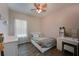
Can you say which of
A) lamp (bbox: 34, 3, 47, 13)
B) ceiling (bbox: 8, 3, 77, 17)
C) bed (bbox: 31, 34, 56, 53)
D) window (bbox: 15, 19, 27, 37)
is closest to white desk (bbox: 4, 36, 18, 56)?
window (bbox: 15, 19, 27, 37)

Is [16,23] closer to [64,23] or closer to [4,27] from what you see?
[4,27]

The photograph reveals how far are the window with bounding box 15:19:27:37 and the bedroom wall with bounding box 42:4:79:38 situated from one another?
32 centimetres

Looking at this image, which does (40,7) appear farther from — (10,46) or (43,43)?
(10,46)

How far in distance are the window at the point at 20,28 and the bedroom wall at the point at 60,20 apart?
32cm

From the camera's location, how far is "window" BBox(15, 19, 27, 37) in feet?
5.49

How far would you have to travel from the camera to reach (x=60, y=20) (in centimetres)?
165

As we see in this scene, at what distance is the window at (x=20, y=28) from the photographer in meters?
1.67

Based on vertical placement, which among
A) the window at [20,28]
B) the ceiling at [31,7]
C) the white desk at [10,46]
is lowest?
the white desk at [10,46]

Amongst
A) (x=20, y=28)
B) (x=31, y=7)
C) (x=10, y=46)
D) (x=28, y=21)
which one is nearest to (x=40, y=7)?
(x=31, y=7)

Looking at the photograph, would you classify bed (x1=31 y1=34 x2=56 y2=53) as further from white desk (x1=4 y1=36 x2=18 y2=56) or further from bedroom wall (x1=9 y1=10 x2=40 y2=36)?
white desk (x1=4 y1=36 x2=18 y2=56)

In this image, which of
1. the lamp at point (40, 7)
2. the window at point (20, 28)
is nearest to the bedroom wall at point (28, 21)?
the window at point (20, 28)

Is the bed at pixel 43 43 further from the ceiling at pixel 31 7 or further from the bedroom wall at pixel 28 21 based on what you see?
the ceiling at pixel 31 7

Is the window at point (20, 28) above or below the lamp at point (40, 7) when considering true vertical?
below

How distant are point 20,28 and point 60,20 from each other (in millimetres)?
672
